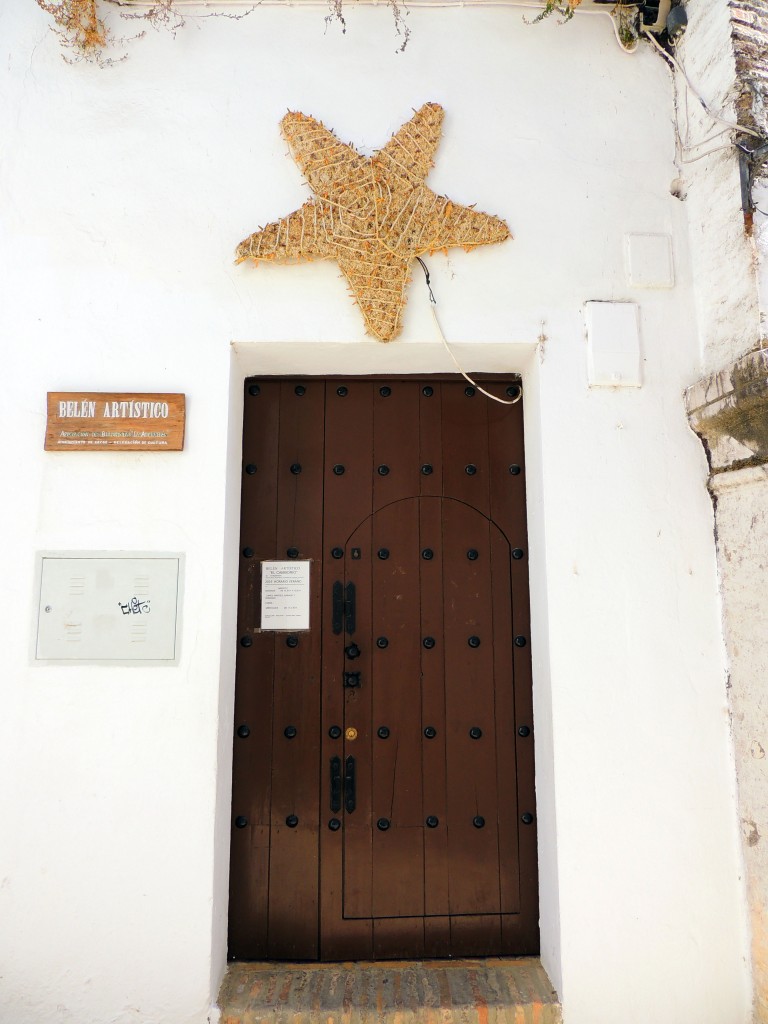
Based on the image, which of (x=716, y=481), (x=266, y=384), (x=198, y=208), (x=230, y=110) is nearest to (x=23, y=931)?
(x=266, y=384)

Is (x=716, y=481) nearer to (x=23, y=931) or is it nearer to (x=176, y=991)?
(x=176, y=991)

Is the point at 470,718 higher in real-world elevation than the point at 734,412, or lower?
lower

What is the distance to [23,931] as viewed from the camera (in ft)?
6.98

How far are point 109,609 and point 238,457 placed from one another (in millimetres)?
725

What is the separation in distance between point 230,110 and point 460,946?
3233mm

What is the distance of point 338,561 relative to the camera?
8.53ft

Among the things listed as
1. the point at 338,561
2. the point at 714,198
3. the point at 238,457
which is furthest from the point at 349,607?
the point at 714,198

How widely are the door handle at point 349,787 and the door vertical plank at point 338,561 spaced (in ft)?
0.12

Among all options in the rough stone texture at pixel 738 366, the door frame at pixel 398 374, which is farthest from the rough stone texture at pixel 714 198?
the door frame at pixel 398 374

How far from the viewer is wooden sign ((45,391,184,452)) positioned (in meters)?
2.34

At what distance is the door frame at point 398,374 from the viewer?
2.28 metres

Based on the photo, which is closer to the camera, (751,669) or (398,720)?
(751,669)

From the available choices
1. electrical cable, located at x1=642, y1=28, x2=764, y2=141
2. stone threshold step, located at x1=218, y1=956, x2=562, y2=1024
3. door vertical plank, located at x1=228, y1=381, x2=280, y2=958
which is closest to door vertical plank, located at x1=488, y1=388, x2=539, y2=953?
stone threshold step, located at x1=218, y1=956, x2=562, y2=1024

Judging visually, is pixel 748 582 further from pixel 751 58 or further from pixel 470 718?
pixel 751 58
